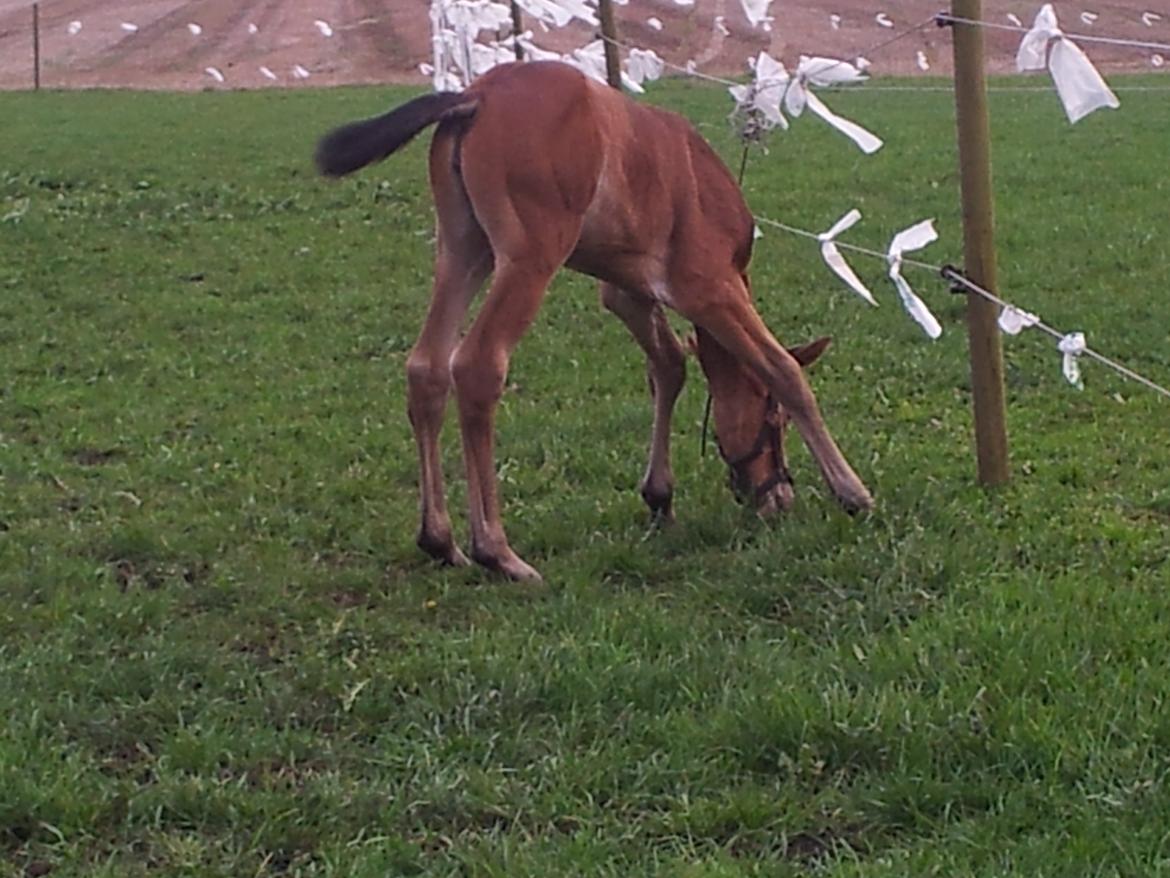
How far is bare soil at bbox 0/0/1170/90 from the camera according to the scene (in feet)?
109

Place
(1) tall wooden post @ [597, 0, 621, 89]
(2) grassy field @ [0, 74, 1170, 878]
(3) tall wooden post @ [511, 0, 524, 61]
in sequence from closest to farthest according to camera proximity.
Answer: (2) grassy field @ [0, 74, 1170, 878], (1) tall wooden post @ [597, 0, 621, 89], (3) tall wooden post @ [511, 0, 524, 61]

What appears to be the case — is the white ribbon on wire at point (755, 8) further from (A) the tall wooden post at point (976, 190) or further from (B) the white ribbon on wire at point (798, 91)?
(A) the tall wooden post at point (976, 190)

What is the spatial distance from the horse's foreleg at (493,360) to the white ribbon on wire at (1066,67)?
1535 millimetres

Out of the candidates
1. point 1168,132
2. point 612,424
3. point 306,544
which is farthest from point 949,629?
point 1168,132

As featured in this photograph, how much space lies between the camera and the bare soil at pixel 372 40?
33375mm

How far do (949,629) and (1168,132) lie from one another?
13696mm

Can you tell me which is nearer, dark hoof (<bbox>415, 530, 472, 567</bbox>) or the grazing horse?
the grazing horse

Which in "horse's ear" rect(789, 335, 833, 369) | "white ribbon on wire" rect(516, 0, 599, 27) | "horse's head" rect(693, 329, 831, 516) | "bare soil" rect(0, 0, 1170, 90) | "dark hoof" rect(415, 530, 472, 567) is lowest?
"bare soil" rect(0, 0, 1170, 90)

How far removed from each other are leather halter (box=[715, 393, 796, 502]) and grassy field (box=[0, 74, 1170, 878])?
99 mm

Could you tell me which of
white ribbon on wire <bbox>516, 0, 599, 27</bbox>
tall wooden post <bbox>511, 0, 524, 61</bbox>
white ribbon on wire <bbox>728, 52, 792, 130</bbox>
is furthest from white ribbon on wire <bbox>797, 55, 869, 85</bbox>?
tall wooden post <bbox>511, 0, 524, 61</bbox>

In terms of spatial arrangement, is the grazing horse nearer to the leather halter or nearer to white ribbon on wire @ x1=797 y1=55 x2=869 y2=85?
the leather halter

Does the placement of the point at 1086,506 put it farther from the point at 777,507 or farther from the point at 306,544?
the point at 306,544

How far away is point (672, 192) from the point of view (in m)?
5.17

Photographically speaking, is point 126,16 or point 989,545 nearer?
point 989,545
